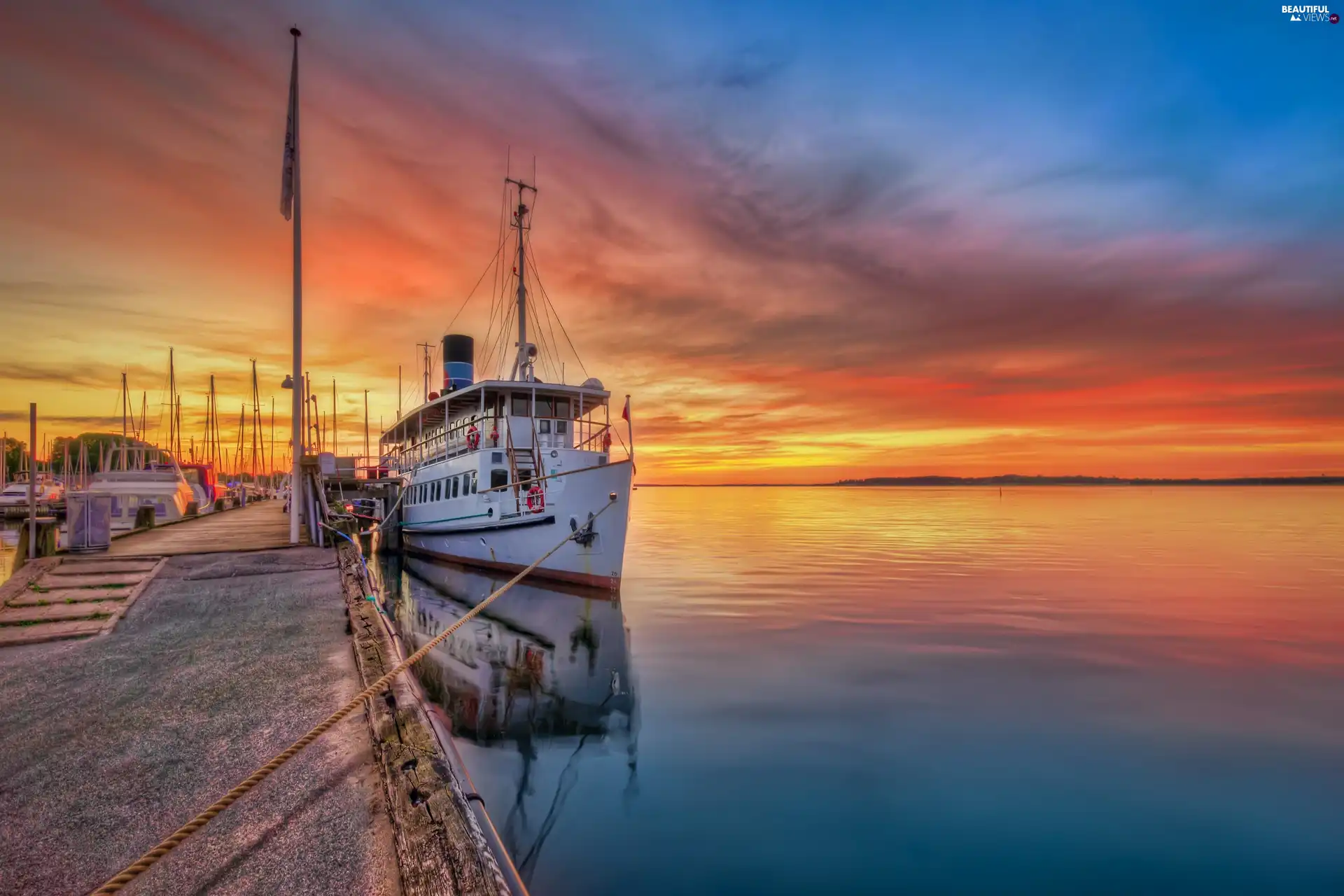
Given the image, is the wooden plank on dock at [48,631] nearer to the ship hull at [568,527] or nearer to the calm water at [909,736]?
the calm water at [909,736]

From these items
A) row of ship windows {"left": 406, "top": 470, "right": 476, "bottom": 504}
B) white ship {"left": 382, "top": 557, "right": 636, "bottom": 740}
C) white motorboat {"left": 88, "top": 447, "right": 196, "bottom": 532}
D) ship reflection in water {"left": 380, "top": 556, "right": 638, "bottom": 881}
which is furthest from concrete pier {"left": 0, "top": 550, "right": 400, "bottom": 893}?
white motorboat {"left": 88, "top": 447, "right": 196, "bottom": 532}

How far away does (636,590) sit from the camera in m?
20.8

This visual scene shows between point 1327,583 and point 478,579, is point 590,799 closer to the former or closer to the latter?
point 478,579

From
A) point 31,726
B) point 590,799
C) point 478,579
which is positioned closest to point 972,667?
point 590,799

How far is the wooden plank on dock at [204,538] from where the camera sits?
12.7m

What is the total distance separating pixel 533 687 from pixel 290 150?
48.2ft

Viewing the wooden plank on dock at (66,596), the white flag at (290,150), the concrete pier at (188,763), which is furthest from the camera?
the white flag at (290,150)

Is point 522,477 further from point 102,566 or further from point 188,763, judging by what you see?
point 188,763

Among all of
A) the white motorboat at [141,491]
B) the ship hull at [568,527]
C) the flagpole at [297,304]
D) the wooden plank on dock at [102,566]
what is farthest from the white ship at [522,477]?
the white motorboat at [141,491]

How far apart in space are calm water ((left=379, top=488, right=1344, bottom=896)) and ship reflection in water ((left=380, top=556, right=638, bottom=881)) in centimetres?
6

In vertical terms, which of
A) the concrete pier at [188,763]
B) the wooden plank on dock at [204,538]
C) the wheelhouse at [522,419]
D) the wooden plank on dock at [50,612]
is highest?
the wheelhouse at [522,419]

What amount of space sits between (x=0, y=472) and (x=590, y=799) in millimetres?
96186

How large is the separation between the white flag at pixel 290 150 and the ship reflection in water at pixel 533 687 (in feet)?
36.6

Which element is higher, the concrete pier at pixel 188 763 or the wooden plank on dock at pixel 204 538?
the wooden plank on dock at pixel 204 538
